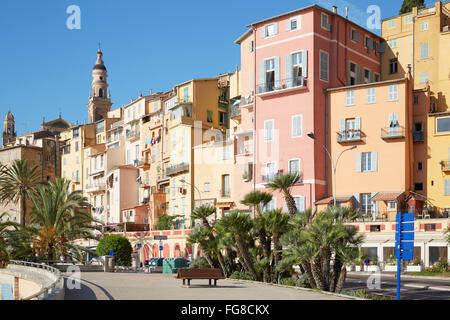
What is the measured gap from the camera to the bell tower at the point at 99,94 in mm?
127500

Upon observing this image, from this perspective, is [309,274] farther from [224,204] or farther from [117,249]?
[224,204]

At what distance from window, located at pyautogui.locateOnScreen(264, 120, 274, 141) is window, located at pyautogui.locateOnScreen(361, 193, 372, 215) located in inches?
400

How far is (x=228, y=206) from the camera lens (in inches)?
2689

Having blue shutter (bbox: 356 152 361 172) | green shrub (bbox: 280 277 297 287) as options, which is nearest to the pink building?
blue shutter (bbox: 356 152 361 172)

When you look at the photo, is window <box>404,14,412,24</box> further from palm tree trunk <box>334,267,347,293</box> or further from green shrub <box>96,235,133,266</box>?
palm tree trunk <box>334,267,347,293</box>

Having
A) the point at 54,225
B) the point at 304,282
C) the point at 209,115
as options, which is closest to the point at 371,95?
the point at 209,115

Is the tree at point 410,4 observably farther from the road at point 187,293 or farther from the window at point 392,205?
the road at point 187,293

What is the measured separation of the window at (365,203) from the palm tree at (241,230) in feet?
81.5

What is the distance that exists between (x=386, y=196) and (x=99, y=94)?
3429 inches

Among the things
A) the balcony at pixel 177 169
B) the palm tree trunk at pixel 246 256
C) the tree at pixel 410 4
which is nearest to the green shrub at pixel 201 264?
the palm tree trunk at pixel 246 256

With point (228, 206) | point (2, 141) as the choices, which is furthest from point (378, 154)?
point (2, 141)

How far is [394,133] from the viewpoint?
54.1 m

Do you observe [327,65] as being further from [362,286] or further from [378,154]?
[362,286]
